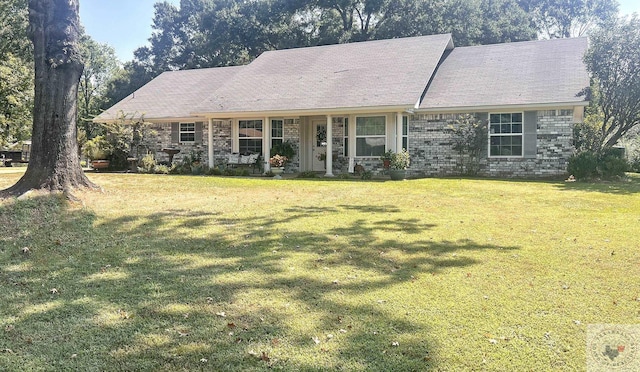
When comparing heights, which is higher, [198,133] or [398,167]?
[198,133]

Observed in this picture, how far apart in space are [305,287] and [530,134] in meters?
→ 13.8


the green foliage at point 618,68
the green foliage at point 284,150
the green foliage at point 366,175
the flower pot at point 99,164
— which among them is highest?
the green foliage at point 618,68

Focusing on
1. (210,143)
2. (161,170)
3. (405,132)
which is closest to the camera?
(405,132)

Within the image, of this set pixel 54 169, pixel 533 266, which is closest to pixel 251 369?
pixel 533 266

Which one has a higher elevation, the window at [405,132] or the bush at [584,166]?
the window at [405,132]

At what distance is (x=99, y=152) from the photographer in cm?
1978

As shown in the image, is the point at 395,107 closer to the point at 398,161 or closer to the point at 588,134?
the point at 398,161

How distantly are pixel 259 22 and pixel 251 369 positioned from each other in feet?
117

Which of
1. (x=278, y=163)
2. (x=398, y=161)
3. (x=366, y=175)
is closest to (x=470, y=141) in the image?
(x=398, y=161)

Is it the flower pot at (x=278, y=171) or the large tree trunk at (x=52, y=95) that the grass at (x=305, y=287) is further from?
the flower pot at (x=278, y=171)

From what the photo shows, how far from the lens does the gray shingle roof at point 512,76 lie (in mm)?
15734

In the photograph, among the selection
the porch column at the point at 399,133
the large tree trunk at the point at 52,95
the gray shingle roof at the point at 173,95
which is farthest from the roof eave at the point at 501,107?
the large tree trunk at the point at 52,95

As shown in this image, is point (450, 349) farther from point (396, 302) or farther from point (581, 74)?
point (581, 74)

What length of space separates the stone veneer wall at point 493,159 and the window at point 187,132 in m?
9.82
